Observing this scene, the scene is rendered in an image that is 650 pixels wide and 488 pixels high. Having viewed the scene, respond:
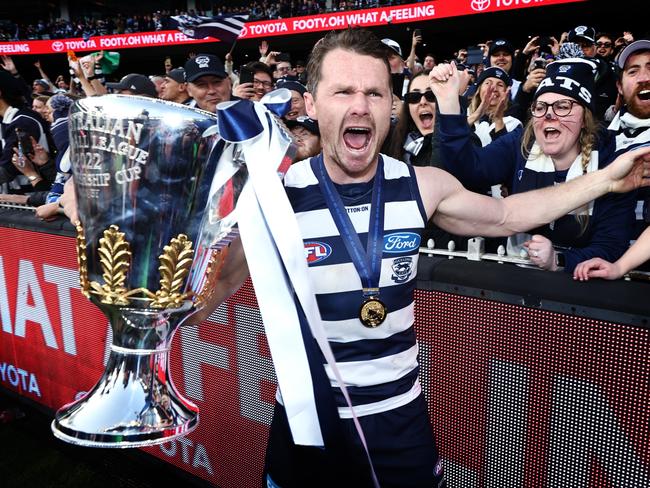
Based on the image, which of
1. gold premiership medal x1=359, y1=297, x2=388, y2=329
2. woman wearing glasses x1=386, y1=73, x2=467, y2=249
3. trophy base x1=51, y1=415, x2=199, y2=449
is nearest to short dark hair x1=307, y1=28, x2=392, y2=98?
gold premiership medal x1=359, y1=297, x2=388, y2=329

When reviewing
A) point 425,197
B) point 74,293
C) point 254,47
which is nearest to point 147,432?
point 425,197

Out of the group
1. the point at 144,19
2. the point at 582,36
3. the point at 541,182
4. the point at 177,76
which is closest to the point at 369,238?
the point at 541,182

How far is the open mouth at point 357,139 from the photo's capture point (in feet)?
4.83

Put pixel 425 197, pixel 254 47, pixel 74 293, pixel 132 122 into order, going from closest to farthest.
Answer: pixel 132 122
pixel 425 197
pixel 74 293
pixel 254 47

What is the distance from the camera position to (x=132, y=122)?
106 centimetres

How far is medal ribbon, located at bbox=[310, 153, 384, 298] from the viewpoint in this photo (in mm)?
1476

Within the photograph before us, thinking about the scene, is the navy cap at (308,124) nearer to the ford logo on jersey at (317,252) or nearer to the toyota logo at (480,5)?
the ford logo on jersey at (317,252)

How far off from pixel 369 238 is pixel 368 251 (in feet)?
0.11

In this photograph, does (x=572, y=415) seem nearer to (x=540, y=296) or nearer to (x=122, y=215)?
(x=540, y=296)

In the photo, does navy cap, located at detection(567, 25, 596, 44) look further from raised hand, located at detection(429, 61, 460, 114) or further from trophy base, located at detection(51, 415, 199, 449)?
trophy base, located at detection(51, 415, 199, 449)

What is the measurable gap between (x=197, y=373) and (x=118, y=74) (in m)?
25.7

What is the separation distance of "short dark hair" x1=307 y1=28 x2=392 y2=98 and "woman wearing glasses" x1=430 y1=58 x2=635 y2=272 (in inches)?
26.7

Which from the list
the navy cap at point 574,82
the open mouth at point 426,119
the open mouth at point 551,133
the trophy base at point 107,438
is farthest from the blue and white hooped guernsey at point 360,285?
the open mouth at point 426,119

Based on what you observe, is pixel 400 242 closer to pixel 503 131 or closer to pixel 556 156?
pixel 556 156
